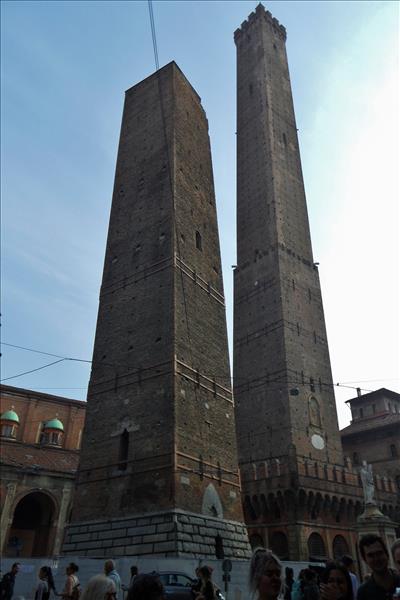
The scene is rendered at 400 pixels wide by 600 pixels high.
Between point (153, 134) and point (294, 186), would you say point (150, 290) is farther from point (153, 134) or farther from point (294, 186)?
point (294, 186)

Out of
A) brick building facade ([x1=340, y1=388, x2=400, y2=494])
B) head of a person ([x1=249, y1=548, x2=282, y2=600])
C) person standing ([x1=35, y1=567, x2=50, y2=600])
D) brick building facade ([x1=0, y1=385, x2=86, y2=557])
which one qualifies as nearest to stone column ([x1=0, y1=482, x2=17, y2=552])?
brick building facade ([x1=0, y1=385, x2=86, y2=557])

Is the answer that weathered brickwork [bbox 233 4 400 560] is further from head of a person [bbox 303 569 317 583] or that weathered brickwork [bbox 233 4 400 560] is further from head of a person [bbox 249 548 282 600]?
head of a person [bbox 249 548 282 600]

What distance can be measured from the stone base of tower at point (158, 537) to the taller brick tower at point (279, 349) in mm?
8118

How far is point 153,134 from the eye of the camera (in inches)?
875

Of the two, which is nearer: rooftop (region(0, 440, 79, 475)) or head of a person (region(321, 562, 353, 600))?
head of a person (region(321, 562, 353, 600))

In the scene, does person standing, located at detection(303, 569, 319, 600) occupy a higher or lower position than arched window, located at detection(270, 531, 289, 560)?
lower

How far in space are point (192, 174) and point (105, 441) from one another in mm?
11805

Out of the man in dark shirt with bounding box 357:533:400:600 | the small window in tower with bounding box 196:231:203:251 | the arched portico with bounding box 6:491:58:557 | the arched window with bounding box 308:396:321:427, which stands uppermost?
the small window in tower with bounding box 196:231:203:251

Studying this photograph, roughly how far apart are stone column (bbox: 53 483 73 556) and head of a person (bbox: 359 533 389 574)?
2545 cm

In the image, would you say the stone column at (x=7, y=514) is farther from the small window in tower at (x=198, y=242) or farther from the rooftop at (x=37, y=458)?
the small window in tower at (x=198, y=242)

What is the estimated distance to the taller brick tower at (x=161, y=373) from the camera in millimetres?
13984

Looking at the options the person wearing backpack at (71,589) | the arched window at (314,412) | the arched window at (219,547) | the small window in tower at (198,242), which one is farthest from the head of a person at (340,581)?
the arched window at (314,412)

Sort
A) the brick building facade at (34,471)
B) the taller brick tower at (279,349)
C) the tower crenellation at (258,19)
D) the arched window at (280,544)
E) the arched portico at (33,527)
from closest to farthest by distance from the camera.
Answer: the arched window at (280,544) → the taller brick tower at (279,349) → the brick building facade at (34,471) → the arched portico at (33,527) → the tower crenellation at (258,19)

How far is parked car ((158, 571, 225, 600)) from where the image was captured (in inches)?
397
